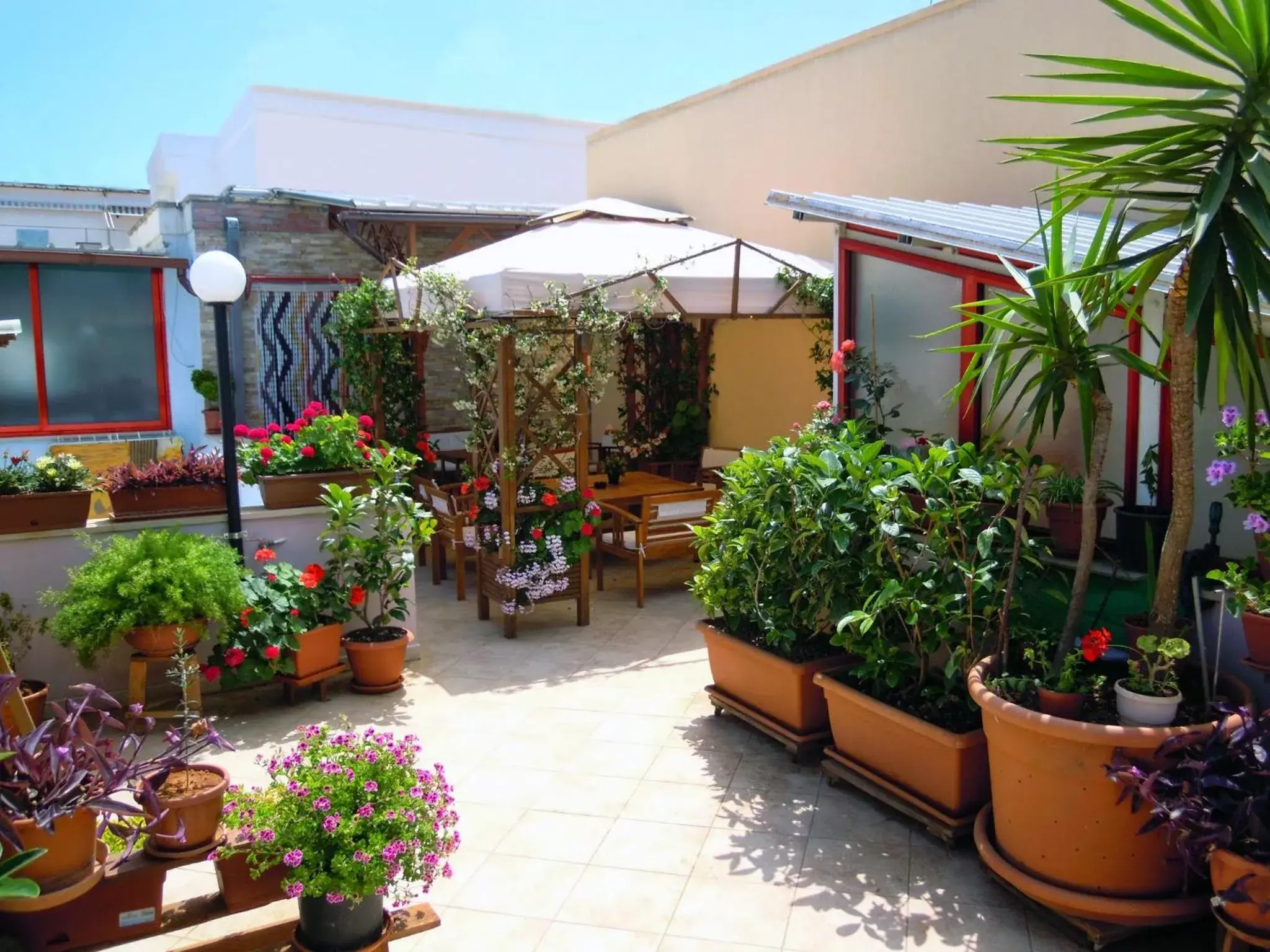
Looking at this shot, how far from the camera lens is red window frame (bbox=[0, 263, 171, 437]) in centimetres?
1007

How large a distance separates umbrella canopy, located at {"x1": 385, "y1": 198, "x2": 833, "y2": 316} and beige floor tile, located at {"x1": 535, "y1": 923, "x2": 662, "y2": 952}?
3787mm

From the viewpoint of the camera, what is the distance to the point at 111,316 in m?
10.5

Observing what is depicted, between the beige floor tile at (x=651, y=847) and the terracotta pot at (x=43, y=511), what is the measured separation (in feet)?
10.2

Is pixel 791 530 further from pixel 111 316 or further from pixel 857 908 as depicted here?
pixel 111 316

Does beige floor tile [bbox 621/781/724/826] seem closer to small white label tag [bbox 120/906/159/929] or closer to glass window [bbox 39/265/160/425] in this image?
small white label tag [bbox 120/906/159/929]

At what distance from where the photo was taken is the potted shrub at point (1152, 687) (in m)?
2.98

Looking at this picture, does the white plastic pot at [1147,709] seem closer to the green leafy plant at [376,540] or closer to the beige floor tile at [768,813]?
the beige floor tile at [768,813]

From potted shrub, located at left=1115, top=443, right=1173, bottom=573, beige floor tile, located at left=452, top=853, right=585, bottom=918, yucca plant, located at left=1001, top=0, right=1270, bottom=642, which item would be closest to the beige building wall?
potted shrub, located at left=1115, top=443, right=1173, bottom=573

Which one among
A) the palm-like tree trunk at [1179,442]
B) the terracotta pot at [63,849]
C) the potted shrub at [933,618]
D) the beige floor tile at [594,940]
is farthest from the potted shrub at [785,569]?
the terracotta pot at [63,849]

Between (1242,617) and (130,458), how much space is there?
980 cm

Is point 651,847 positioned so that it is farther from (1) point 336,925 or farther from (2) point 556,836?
(1) point 336,925

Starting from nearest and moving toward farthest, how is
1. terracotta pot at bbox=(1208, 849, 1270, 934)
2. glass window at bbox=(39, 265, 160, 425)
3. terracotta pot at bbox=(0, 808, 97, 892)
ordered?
terracotta pot at bbox=(0, 808, 97, 892)
terracotta pot at bbox=(1208, 849, 1270, 934)
glass window at bbox=(39, 265, 160, 425)

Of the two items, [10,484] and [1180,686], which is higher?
[10,484]

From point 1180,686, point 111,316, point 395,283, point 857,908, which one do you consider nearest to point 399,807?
point 857,908
